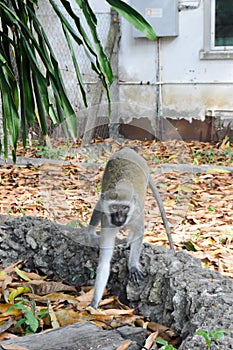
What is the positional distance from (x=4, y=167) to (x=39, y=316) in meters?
3.37

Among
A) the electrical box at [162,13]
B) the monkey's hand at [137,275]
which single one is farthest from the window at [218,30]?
the monkey's hand at [137,275]

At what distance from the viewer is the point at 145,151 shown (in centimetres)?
316

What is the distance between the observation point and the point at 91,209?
2.99 metres

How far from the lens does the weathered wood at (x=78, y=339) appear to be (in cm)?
218

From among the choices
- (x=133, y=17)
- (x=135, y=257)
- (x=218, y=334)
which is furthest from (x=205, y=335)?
(x=133, y=17)

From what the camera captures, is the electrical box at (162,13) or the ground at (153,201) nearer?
the ground at (153,201)

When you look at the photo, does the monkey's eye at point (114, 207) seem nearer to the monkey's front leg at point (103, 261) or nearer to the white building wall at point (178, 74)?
the monkey's front leg at point (103, 261)

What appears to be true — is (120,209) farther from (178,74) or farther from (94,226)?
(178,74)

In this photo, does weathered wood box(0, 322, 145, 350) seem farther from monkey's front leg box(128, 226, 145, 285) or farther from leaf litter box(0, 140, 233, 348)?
monkey's front leg box(128, 226, 145, 285)

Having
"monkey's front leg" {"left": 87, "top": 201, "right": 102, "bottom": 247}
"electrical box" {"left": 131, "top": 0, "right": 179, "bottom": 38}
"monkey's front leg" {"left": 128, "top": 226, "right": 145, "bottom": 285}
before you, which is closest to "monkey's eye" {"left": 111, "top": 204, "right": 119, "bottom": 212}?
"monkey's front leg" {"left": 87, "top": 201, "right": 102, "bottom": 247}

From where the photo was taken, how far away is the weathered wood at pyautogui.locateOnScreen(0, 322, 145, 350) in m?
2.18

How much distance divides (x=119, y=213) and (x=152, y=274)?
→ 0.39 meters

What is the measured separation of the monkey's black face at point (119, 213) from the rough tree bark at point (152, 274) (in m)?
0.32

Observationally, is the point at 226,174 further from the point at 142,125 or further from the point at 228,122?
the point at 142,125
